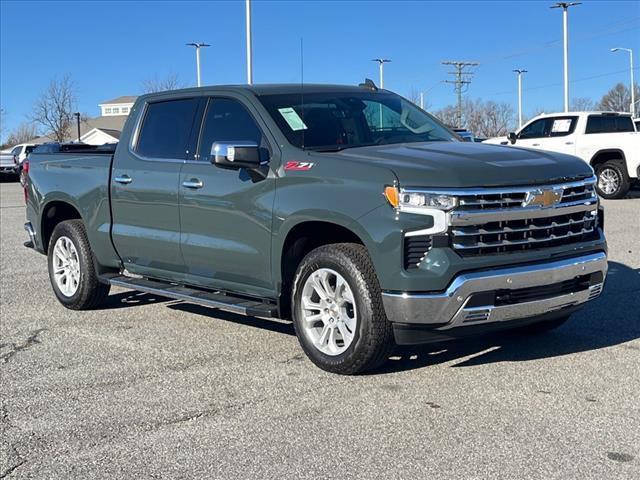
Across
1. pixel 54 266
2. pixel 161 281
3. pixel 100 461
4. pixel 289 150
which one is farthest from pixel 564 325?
pixel 54 266

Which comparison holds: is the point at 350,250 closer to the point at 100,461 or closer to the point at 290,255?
the point at 290,255

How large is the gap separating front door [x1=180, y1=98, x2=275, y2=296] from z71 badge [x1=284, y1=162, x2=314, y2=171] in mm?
153

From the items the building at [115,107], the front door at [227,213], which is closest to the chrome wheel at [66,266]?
the front door at [227,213]

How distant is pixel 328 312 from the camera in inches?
198

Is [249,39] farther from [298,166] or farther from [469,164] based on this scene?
[469,164]

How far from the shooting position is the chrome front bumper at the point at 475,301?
4.43 m

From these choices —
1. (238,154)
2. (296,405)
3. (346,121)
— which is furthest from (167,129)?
(296,405)

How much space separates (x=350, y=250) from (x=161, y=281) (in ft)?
7.72

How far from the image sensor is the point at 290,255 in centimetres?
535

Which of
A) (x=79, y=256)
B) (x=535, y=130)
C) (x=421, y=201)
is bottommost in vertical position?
(x=79, y=256)

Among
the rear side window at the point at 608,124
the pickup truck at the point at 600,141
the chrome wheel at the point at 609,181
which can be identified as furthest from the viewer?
the rear side window at the point at 608,124

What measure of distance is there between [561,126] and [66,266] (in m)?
13.8

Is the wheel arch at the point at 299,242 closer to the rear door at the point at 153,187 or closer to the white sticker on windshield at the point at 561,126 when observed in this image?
the rear door at the point at 153,187

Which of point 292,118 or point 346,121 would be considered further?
point 346,121
